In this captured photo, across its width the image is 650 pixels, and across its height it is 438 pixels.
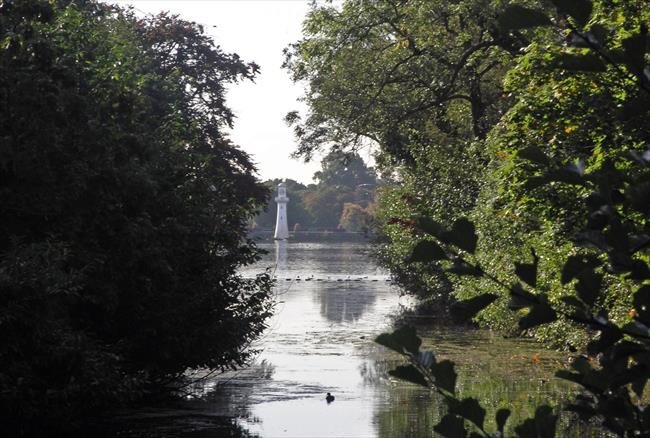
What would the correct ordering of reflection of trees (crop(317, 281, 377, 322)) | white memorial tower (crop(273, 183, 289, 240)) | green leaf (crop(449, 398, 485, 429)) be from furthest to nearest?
white memorial tower (crop(273, 183, 289, 240)) → reflection of trees (crop(317, 281, 377, 322)) → green leaf (crop(449, 398, 485, 429))

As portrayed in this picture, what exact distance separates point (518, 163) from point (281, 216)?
143105 millimetres

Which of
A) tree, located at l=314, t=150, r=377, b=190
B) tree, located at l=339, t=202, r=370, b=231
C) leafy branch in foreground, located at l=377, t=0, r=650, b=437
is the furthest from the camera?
tree, located at l=314, t=150, r=377, b=190

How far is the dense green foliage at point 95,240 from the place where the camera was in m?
12.3

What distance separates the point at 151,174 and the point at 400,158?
17.8 metres

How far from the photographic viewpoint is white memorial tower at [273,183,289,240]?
15462 centimetres

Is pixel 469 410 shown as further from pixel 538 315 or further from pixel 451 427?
pixel 538 315

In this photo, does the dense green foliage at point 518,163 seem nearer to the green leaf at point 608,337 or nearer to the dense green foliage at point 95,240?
the green leaf at point 608,337

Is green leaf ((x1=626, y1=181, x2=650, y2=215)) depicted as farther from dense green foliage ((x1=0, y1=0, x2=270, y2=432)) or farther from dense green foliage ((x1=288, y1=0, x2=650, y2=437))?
dense green foliage ((x1=0, y1=0, x2=270, y2=432))

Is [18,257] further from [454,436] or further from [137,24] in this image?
[137,24]

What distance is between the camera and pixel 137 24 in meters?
42.4

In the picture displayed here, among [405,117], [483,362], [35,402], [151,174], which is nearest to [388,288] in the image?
[405,117]

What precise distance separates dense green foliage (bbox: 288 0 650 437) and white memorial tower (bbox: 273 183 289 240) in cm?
11126

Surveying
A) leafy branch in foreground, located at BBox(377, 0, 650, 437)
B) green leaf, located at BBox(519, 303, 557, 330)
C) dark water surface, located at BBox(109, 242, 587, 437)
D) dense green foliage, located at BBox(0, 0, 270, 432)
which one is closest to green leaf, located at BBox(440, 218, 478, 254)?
leafy branch in foreground, located at BBox(377, 0, 650, 437)

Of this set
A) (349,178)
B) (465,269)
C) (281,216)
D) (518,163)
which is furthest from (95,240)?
(349,178)
